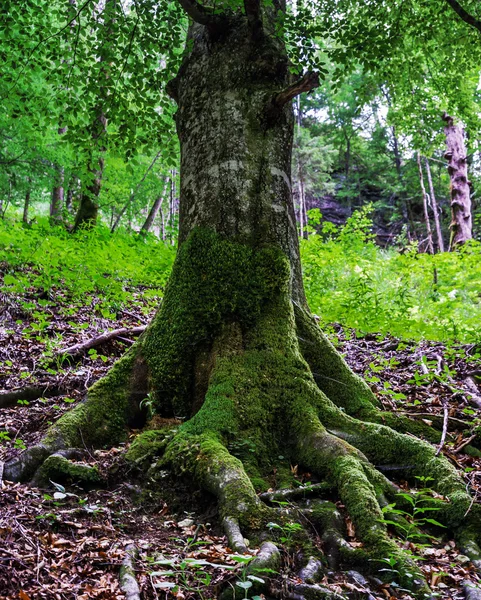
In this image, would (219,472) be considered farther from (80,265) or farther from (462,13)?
(80,265)

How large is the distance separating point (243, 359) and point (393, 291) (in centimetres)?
611

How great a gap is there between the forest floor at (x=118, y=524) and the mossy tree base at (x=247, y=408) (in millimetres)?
170

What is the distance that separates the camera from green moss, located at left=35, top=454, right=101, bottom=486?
114 inches

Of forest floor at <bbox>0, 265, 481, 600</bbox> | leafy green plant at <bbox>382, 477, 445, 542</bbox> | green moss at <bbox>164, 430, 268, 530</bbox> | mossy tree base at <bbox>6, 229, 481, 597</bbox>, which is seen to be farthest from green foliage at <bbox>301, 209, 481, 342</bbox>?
green moss at <bbox>164, 430, 268, 530</bbox>

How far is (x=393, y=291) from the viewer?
8.91m

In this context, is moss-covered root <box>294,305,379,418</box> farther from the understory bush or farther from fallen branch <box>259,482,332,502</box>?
the understory bush

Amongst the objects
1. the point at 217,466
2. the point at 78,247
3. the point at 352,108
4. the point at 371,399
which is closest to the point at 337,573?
the point at 217,466

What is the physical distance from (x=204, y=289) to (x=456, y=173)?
12733 millimetres

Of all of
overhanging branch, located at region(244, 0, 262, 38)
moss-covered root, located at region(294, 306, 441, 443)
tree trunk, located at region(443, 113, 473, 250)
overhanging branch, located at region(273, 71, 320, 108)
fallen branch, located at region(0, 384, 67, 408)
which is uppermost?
tree trunk, located at region(443, 113, 473, 250)

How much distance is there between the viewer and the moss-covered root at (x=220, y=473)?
2443mm

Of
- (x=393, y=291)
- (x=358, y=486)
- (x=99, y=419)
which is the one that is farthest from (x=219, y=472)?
(x=393, y=291)

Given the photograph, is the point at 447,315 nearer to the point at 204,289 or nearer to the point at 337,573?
the point at 204,289

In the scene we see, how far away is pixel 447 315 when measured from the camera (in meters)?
7.15

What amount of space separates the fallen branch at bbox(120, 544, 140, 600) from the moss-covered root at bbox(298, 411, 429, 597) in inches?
43.0
